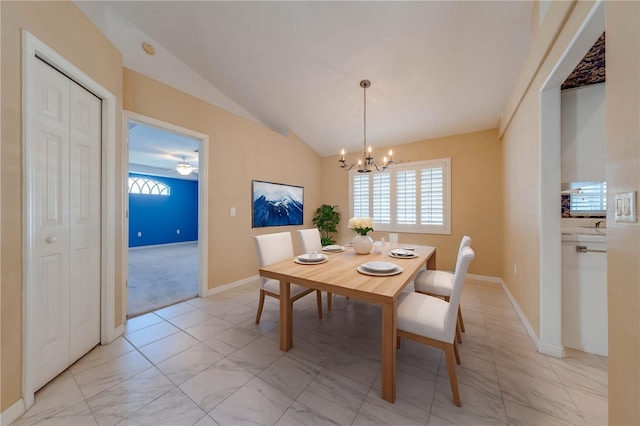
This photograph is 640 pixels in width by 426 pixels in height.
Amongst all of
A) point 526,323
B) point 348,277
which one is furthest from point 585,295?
point 348,277

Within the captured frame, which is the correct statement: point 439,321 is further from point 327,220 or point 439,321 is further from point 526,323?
point 327,220

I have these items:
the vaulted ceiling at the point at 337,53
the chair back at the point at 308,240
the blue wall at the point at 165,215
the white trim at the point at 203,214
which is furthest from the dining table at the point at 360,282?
the blue wall at the point at 165,215

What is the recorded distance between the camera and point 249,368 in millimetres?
1662

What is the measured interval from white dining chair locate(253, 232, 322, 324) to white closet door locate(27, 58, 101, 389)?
1336 mm

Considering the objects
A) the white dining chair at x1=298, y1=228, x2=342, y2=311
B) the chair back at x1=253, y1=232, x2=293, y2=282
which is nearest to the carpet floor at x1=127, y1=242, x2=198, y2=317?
the chair back at x1=253, y1=232, x2=293, y2=282

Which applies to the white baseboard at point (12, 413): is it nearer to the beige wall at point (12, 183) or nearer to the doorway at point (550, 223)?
the beige wall at point (12, 183)

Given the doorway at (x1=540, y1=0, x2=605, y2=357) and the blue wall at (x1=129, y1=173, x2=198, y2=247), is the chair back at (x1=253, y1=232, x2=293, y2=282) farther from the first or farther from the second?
the blue wall at (x1=129, y1=173, x2=198, y2=247)

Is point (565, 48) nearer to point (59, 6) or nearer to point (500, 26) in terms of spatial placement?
point (500, 26)

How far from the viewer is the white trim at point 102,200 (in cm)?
133

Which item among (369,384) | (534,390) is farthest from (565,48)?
(369,384)

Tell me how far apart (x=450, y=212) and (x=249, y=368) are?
376 centimetres

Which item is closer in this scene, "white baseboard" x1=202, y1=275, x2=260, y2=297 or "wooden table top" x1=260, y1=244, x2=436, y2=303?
"wooden table top" x1=260, y1=244, x2=436, y2=303

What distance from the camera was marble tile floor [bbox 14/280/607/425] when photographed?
1273mm

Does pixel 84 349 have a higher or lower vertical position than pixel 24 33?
lower
